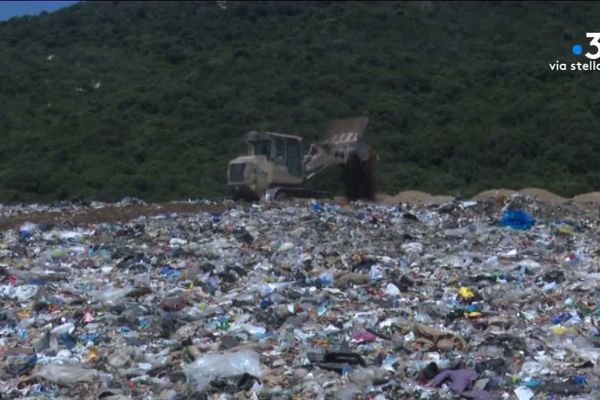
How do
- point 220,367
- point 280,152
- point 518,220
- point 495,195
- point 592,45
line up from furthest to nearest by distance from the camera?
1. point 592,45
2. point 280,152
3. point 495,195
4. point 518,220
5. point 220,367

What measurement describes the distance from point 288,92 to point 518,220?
75.3 ft

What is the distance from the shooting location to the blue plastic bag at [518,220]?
11.4 metres

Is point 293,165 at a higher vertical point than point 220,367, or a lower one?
higher

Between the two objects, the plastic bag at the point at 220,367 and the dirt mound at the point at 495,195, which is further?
the dirt mound at the point at 495,195

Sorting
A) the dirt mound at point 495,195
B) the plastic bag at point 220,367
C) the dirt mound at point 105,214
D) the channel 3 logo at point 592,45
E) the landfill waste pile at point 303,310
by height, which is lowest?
the dirt mound at point 495,195

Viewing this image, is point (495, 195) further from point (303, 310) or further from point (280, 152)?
point (303, 310)

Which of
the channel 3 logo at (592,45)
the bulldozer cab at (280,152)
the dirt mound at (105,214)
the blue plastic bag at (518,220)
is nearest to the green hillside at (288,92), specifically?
the channel 3 logo at (592,45)

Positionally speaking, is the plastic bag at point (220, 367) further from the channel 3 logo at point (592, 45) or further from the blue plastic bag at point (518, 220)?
the channel 3 logo at point (592, 45)

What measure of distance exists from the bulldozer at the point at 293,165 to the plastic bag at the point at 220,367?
1033 centimetres

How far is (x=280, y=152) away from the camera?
16.6 meters

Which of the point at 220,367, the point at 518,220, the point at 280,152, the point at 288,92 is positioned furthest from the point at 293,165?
the point at 288,92

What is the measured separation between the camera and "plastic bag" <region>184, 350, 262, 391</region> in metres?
5.39

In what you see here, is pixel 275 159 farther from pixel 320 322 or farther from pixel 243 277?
pixel 320 322

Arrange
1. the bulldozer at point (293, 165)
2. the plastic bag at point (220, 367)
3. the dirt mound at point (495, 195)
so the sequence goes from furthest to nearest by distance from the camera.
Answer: the bulldozer at point (293, 165)
the dirt mound at point (495, 195)
the plastic bag at point (220, 367)
